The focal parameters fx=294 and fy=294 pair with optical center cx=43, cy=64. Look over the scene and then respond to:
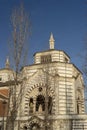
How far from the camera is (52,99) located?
33688 mm

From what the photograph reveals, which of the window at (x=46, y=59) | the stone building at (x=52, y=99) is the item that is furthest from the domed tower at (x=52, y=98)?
the window at (x=46, y=59)

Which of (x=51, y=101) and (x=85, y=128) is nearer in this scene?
(x=85, y=128)

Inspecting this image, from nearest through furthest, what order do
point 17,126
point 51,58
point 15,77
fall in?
point 15,77 → point 17,126 → point 51,58

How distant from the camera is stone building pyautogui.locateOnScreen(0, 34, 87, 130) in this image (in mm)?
32094

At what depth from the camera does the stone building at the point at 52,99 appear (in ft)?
105

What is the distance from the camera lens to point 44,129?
104 ft

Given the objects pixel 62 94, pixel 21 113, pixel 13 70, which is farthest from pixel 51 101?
pixel 13 70

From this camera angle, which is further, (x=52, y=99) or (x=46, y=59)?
(x=46, y=59)

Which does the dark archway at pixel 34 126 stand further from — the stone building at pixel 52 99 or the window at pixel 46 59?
the window at pixel 46 59

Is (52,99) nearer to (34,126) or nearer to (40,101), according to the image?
(40,101)

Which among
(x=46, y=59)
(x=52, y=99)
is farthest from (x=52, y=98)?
(x=46, y=59)

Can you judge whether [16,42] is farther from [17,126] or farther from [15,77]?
[17,126]

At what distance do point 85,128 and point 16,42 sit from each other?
42.8 feet

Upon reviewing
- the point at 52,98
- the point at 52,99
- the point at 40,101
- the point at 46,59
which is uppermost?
the point at 46,59
